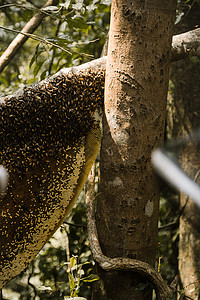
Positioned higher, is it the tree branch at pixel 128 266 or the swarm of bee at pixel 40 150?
the swarm of bee at pixel 40 150

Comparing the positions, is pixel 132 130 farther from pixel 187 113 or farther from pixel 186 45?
pixel 187 113

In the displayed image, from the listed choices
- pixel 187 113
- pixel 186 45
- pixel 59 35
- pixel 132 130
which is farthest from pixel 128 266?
pixel 187 113

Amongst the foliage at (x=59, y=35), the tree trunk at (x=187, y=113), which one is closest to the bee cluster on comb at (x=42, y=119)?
the foliage at (x=59, y=35)

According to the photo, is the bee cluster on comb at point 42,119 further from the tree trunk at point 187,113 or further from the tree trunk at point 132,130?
the tree trunk at point 187,113

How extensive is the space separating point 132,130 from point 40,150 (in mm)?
292

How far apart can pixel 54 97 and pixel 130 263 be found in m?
0.55

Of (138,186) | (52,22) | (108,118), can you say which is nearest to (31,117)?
(108,118)

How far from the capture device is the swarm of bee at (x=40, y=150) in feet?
3.04

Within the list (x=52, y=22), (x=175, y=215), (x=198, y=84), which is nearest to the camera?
(x=198, y=84)

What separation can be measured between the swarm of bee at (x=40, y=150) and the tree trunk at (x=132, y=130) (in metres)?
0.09

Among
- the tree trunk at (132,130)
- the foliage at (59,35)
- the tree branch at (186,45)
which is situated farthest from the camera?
the foliage at (59,35)

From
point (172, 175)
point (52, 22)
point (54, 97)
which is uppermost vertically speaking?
point (52, 22)

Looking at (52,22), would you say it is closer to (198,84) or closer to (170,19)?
(198,84)

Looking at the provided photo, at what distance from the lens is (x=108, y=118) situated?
902mm
